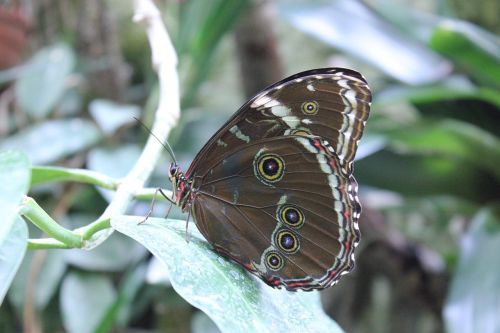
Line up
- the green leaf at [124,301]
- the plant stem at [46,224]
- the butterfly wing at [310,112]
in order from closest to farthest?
the plant stem at [46,224] < the butterfly wing at [310,112] < the green leaf at [124,301]

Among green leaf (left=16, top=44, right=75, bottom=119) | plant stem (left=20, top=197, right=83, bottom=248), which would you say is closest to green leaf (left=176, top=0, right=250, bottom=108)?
green leaf (left=16, top=44, right=75, bottom=119)

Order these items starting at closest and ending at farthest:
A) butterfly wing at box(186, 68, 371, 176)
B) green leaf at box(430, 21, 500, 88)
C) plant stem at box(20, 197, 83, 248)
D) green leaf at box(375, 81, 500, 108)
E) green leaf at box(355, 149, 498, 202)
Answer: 1. plant stem at box(20, 197, 83, 248)
2. butterfly wing at box(186, 68, 371, 176)
3. green leaf at box(430, 21, 500, 88)
4. green leaf at box(375, 81, 500, 108)
5. green leaf at box(355, 149, 498, 202)

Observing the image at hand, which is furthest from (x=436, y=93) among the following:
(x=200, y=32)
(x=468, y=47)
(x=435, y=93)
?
(x=200, y=32)

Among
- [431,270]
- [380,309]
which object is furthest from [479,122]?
[380,309]

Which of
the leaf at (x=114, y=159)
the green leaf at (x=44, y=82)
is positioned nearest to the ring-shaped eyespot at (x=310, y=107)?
the leaf at (x=114, y=159)

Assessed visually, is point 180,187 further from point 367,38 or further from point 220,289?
point 367,38

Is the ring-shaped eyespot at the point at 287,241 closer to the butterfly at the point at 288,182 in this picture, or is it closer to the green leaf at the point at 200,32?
the butterfly at the point at 288,182

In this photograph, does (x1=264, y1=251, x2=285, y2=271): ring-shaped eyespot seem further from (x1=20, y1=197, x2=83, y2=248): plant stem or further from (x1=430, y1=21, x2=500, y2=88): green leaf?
(x1=430, y1=21, x2=500, y2=88): green leaf
